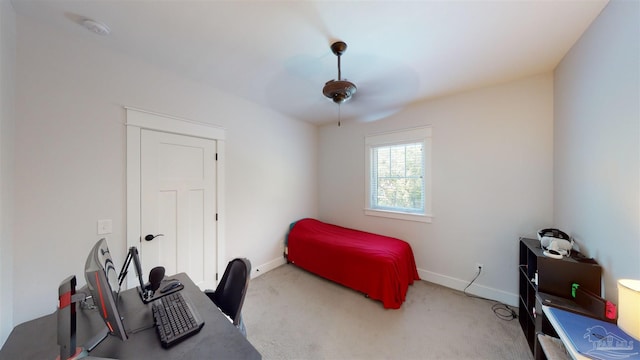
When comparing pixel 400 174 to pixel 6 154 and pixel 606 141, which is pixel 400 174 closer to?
pixel 606 141

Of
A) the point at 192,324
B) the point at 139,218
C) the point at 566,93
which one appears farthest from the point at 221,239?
the point at 566,93

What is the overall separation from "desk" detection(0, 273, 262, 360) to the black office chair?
0.21 metres

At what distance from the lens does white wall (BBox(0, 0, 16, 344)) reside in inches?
47.4

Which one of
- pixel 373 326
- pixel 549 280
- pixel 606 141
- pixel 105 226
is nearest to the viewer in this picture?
pixel 606 141

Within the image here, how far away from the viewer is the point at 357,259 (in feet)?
8.64

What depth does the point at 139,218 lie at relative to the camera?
78.4 inches

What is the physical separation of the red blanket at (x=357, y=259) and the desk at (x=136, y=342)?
183cm

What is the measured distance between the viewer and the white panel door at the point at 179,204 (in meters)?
2.06

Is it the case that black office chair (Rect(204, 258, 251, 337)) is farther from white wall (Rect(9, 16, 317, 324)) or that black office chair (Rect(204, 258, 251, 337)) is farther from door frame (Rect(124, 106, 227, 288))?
white wall (Rect(9, 16, 317, 324))

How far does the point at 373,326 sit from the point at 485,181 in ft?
7.13

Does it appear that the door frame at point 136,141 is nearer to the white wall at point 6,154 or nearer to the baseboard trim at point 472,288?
the white wall at point 6,154

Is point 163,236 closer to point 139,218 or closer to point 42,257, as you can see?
point 139,218

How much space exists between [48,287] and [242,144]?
213cm

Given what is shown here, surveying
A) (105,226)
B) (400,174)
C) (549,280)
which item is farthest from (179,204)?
(549,280)
